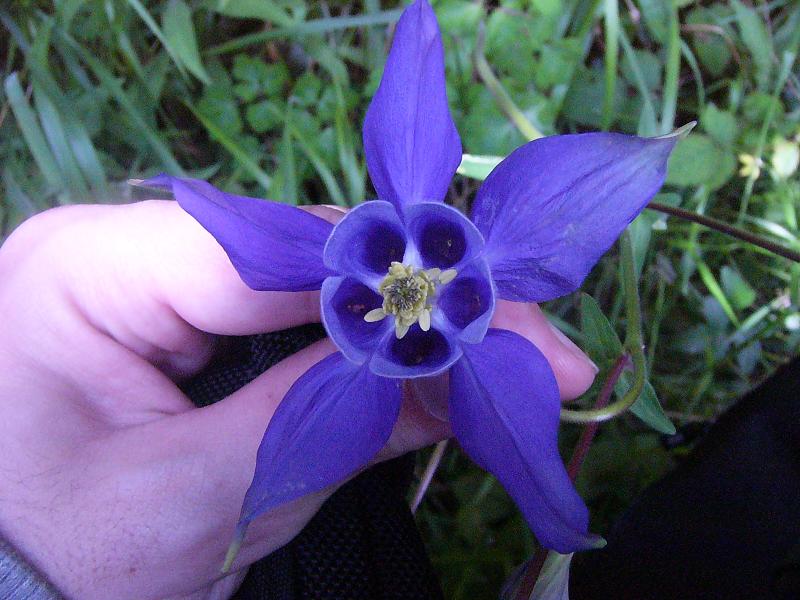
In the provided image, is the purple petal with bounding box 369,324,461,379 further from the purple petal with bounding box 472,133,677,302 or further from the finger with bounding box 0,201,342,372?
the finger with bounding box 0,201,342,372

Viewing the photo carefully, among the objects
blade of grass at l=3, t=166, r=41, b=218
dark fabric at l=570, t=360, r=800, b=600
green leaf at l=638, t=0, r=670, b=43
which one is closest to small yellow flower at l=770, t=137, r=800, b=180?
green leaf at l=638, t=0, r=670, b=43

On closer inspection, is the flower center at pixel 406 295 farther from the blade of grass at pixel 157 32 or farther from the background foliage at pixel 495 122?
the blade of grass at pixel 157 32

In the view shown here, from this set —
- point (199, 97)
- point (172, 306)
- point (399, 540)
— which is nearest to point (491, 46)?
point (199, 97)

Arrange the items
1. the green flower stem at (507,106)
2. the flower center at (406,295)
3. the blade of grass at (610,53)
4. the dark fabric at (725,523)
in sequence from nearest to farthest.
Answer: the flower center at (406,295)
the dark fabric at (725,523)
the green flower stem at (507,106)
the blade of grass at (610,53)

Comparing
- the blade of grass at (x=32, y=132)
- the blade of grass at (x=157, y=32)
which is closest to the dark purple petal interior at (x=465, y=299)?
the blade of grass at (x=157, y=32)

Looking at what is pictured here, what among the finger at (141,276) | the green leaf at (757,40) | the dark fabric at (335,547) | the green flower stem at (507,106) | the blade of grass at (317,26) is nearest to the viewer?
the finger at (141,276)

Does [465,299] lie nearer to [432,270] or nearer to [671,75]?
[432,270]

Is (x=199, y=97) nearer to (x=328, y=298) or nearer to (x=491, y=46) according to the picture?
(x=491, y=46)

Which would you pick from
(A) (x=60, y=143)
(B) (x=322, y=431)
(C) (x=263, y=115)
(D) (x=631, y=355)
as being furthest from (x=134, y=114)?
(D) (x=631, y=355)
